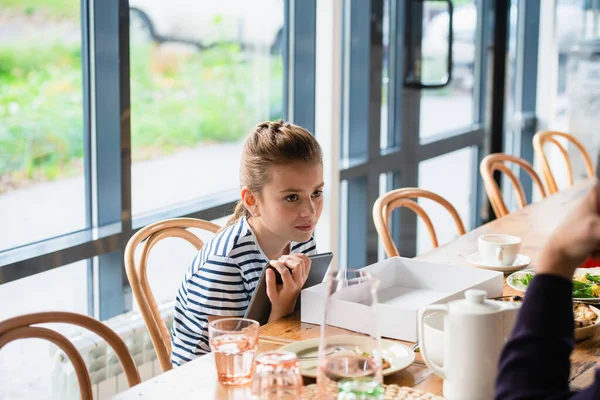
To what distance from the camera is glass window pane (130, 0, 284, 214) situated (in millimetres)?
2861

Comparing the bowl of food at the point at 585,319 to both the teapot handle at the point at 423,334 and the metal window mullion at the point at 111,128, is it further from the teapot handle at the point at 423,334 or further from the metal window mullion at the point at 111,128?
the metal window mullion at the point at 111,128

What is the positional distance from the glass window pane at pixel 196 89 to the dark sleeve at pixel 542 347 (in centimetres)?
195

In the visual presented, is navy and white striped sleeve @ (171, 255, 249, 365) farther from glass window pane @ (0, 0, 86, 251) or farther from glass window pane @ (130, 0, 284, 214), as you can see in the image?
glass window pane @ (130, 0, 284, 214)

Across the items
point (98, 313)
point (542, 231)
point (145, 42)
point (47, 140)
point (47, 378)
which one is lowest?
point (47, 378)

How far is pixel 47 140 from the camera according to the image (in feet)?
8.43

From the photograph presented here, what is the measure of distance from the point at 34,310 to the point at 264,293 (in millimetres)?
1125

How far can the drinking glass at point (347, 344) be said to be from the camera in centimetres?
118

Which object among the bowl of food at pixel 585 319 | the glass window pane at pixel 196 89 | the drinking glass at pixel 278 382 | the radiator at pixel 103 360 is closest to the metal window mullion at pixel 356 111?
the glass window pane at pixel 196 89

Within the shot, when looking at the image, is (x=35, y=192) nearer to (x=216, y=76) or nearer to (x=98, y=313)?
(x=98, y=313)

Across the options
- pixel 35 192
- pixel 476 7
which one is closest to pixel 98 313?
pixel 35 192

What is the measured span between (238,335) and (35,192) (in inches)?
51.8

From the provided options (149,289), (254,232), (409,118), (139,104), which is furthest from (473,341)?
(409,118)

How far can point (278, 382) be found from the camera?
1.32 m

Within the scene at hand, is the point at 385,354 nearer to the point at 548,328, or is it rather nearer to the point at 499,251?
the point at 548,328
